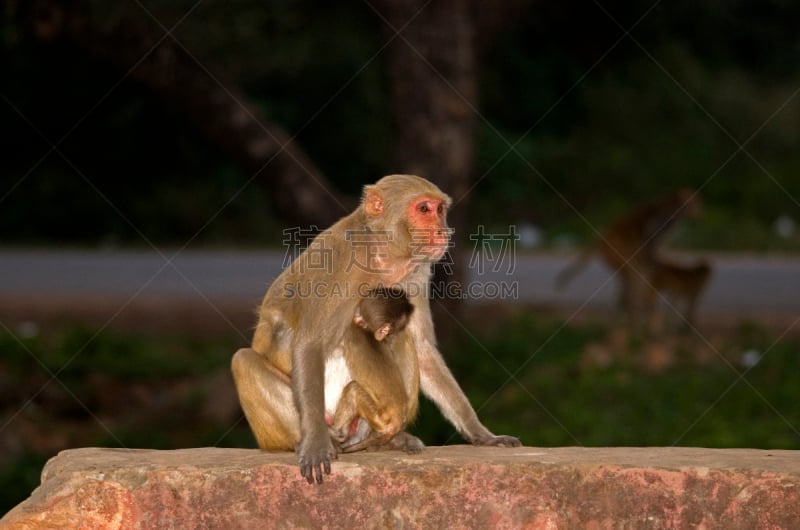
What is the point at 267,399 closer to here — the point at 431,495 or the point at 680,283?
the point at 431,495

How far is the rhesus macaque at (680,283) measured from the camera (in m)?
10.7

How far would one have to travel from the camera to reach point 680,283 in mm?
10805

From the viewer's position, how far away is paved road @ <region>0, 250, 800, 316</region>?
Answer: 13.2m

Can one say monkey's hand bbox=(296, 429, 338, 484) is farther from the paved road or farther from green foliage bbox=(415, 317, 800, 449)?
the paved road

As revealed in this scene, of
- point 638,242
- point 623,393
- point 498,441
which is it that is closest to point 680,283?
point 638,242

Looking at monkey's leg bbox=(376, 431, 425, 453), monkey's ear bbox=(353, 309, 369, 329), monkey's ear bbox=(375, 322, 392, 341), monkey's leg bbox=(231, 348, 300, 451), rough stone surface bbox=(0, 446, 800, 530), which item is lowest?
rough stone surface bbox=(0, 446, 800, 530)

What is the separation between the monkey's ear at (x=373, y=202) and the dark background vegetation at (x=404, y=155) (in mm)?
3767

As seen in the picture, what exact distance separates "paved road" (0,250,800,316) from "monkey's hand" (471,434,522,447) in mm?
6712

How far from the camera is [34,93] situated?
17812mm

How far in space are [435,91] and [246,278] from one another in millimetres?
6110

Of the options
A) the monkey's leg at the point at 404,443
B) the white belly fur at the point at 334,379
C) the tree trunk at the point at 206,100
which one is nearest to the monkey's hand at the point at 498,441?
the monkey's leg at the point at 404,443

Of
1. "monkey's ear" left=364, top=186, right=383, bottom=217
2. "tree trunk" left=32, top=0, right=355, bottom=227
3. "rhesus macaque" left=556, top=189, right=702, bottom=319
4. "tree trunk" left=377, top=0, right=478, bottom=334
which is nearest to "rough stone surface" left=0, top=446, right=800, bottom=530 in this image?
"monkey's ear" left=364, top=186, right=383, bottom=217

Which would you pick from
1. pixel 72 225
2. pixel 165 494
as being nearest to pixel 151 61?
pixel 165 494

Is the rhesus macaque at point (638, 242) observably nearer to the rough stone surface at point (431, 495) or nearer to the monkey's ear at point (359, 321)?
the monkey's ear at point (359, 321)
